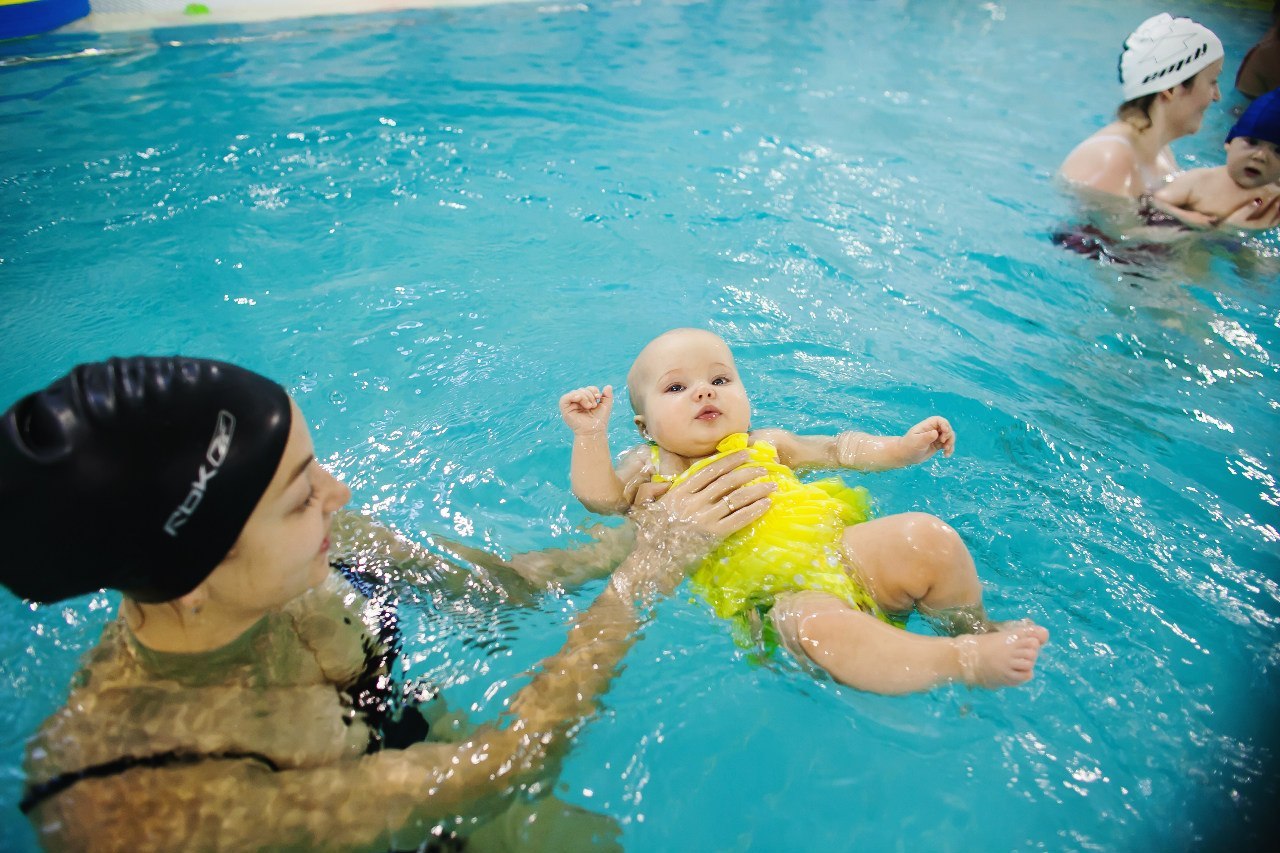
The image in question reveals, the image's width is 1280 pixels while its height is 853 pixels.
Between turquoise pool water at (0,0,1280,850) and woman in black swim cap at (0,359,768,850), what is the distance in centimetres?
47

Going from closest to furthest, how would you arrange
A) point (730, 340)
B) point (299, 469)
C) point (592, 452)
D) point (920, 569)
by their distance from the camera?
point (299, 469)
point (920, 569)
point (592, 452)
point (730, 340)

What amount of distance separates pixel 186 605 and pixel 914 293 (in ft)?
15.0

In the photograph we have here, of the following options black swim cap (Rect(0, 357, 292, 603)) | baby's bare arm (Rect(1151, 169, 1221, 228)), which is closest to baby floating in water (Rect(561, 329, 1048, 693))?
black swim cap (Rect(0, 357, 292, 603))

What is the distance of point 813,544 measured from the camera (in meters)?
2.66

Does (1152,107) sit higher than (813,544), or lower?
higher

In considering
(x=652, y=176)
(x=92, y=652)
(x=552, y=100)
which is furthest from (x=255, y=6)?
(x=92, y=652)

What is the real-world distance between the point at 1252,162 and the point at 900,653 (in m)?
5.31

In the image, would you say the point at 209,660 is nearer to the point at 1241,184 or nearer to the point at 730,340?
the point at 730,340

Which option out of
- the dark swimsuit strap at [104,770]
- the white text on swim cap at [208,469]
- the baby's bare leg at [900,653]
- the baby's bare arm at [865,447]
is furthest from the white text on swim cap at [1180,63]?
the dark swimsuit strap at [104,770]

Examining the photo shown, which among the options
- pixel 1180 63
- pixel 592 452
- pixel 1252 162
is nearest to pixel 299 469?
pixel 592 452

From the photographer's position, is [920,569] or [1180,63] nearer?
[920,569]

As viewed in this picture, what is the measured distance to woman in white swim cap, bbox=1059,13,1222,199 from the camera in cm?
561

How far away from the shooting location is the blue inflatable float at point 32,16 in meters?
9.27

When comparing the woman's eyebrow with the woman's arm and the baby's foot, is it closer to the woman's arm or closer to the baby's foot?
the woman's arm
